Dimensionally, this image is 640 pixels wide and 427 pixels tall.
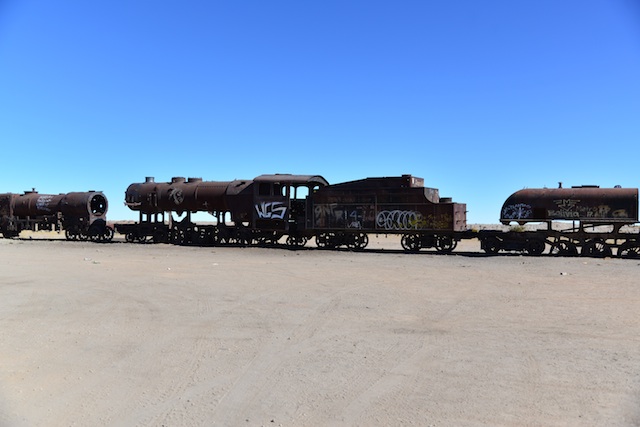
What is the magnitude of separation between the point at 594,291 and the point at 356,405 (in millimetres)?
9965

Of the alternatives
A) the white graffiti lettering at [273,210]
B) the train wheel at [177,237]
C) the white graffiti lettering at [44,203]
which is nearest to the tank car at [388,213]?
the white graffiti lettering at [273,210]

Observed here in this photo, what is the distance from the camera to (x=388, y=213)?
1002 inches

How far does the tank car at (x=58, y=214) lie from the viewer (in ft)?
115

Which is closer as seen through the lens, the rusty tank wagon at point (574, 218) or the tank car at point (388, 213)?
the rusty tank wagon at point (574, 218)

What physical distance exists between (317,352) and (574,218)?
1883 centimetres

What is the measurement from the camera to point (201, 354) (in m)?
7.54

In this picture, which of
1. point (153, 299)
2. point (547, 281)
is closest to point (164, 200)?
point (153, 299)

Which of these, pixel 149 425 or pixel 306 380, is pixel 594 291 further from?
pixel 149 425

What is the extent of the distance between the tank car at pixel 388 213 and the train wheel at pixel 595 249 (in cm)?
527

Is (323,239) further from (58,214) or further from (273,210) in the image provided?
(58,214)

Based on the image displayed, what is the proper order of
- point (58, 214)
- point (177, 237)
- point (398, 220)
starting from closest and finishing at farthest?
point (398, 220), point (177, 237), point (58, 214)

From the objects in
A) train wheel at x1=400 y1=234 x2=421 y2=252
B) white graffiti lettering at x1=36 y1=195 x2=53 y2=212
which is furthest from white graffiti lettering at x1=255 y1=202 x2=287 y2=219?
white graffiti lettering at x1=36 y1=195 x2=53 y2=212

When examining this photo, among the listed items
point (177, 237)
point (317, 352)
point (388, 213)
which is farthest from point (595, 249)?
point (177, 237)

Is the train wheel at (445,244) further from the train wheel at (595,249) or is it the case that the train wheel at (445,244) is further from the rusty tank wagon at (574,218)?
the train wheel at (595,249)
